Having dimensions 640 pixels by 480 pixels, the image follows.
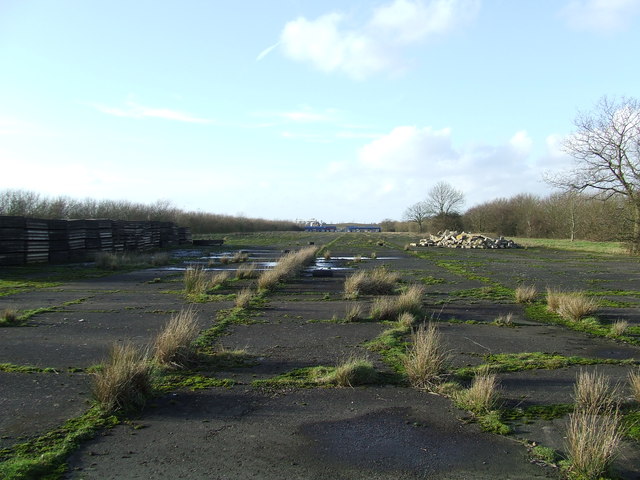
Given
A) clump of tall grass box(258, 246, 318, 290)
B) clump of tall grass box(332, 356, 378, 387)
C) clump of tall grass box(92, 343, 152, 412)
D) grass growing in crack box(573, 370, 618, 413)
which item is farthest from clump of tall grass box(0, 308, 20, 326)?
grass growing in crack box(573, 370, 618, 413)

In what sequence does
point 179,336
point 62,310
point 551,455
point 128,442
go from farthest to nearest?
1. point 62,310
2. point 179,336
3. point 128,442
4. point 551,455

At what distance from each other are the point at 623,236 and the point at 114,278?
1216 inches

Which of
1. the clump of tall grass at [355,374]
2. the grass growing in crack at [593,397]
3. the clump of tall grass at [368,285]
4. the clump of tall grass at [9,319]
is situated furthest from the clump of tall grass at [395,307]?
the clump of tall grass at [9,319]

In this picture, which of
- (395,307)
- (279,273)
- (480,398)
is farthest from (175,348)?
(279,273)

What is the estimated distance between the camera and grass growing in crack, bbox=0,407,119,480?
3549 mm

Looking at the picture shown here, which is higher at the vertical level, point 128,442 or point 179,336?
point 179,336

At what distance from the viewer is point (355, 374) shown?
5809mm

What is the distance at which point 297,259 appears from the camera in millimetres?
19234

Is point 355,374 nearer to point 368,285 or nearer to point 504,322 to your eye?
point 504,322

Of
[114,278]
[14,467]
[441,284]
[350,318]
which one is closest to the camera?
[14,467]

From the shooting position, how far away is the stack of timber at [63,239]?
Result: 19.6 m

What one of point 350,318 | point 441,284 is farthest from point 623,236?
point 350,318

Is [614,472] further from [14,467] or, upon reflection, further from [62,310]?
[62,310]

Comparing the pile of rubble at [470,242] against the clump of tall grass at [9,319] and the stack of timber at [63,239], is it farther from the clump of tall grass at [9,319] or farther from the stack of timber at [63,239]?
the clump of tall grass at [9,319]
